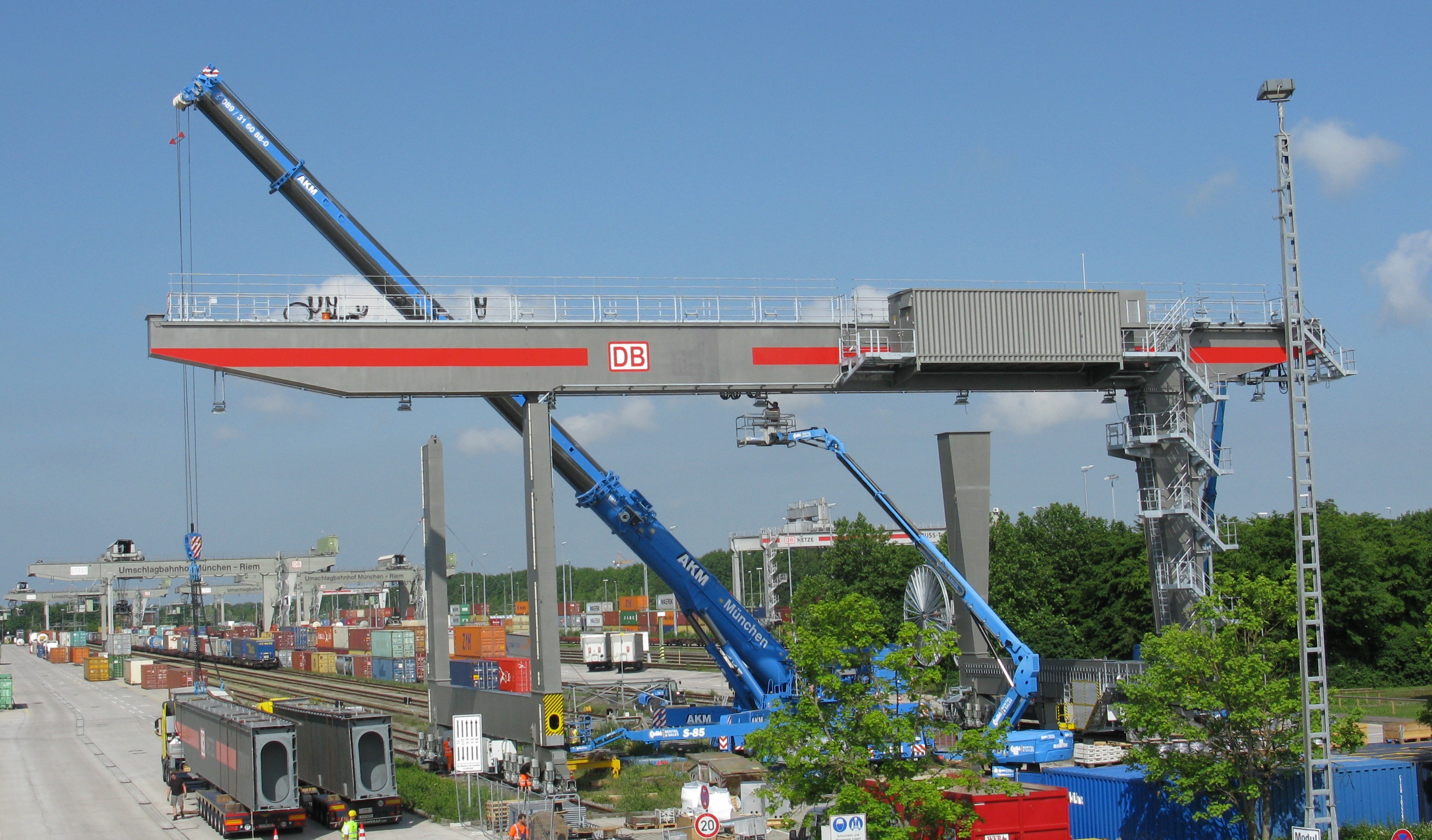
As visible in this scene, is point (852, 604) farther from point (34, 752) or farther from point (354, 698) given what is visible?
point (354, 698)

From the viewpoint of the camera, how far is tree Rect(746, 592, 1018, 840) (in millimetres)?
21578

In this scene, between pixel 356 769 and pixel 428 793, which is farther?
pixel 428 793

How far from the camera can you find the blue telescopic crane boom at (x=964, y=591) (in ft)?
111

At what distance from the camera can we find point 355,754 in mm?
30312

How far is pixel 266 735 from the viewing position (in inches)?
1150

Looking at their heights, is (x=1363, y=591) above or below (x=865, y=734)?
below

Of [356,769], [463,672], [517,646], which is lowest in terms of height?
[517,646]

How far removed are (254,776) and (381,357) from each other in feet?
34.1

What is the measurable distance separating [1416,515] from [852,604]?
93694 mm

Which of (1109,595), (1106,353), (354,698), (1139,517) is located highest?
(1106,353)

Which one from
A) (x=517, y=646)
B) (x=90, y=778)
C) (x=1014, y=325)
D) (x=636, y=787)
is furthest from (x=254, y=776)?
(x=517, y=646)

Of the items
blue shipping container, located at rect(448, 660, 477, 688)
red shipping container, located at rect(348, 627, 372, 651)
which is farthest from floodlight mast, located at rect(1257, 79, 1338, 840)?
red shipping container, located at rect(348, 627, 372, 651)

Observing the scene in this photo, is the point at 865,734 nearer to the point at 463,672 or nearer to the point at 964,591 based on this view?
the point at 964,591

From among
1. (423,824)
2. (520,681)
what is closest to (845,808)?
(423,824)
